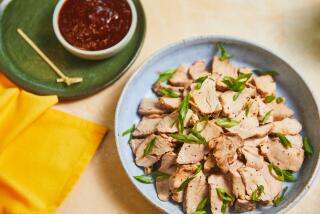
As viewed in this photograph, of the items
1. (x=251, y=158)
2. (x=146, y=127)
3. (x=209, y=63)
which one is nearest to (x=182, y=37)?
(x=209, y=63)

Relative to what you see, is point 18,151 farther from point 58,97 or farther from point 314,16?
point 314,16

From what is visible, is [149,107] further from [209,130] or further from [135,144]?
[209,130]

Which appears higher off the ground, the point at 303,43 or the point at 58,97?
Result: the point at 58,97

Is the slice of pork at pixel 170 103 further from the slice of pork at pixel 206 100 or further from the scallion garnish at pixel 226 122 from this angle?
the scallion garnish at pixel 226 122

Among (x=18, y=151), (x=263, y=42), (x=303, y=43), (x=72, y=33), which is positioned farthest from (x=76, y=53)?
(x=303, y=43)

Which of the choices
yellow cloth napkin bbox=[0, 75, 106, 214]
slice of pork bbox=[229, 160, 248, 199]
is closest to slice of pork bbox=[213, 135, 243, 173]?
slice of pork bbox=[229, 160, 248, 199]

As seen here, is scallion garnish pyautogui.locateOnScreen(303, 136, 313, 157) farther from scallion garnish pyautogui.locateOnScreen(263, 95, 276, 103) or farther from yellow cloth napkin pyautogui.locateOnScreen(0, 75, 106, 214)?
yellow cloth napkin pyautogui.locateOnScreen(0, 75, 106, 214)

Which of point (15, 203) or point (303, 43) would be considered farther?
point (303, 43)
